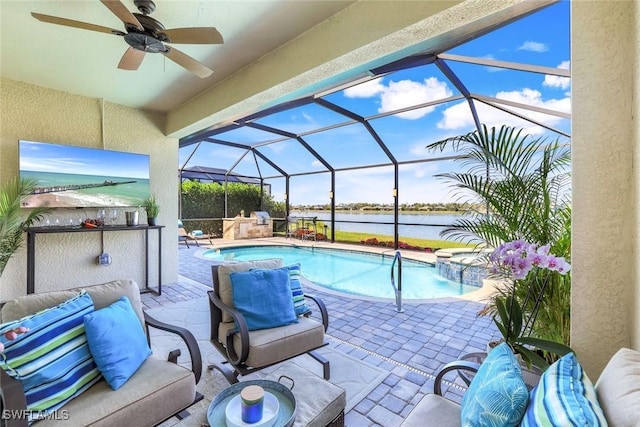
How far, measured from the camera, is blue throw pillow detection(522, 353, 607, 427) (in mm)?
836

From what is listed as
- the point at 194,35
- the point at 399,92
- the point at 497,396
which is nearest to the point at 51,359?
the point at 497,396

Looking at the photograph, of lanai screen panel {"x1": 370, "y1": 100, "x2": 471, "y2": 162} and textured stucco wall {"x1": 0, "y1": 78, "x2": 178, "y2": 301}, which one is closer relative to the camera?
textured stucco wall {"x1": 0, "y1": 78, "x2": 178, "y2": 301}

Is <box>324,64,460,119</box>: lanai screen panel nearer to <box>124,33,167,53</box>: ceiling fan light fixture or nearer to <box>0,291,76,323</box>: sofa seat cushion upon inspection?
<box>124,33,167,53</box>: ceiling fan light fixture

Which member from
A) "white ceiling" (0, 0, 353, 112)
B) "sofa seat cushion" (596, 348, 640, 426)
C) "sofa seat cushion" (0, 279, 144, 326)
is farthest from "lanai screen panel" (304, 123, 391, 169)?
"sofa seat cushion" (596, 348, 640, 426)

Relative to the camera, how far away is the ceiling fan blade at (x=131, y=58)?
105 inches

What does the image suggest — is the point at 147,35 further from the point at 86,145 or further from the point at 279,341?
the point at 86,145

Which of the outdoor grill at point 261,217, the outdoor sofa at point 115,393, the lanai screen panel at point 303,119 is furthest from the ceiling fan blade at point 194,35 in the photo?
the outdoor grill at point 261,217

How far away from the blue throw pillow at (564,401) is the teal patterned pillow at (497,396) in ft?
0.13

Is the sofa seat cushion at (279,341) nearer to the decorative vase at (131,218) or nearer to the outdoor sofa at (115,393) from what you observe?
the outdoor sofa at (115,393)

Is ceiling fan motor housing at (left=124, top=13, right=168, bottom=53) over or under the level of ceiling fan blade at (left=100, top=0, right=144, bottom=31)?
over

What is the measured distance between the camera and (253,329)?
231 cm

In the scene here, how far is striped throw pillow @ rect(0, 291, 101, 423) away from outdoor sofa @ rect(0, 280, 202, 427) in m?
0.05

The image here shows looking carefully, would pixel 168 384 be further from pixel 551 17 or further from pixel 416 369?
pixel 551 17

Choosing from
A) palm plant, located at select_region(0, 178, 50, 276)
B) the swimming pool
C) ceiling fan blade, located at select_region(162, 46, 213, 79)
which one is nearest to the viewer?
ceiling fan blade, located at select_region(162, 46, 213, 79)
